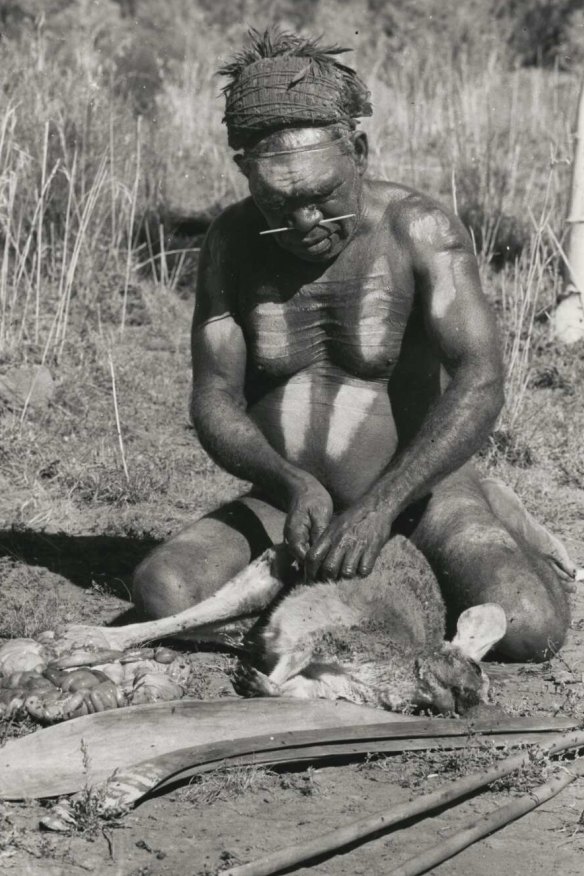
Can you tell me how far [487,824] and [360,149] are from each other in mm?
2256

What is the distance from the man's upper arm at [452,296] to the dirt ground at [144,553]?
103 cm

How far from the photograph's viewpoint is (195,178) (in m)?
10.3

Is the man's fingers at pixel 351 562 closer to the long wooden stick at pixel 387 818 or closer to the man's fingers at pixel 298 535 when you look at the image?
the man's fingers at pixel 298 535

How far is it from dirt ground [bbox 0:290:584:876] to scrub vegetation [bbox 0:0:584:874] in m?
0.01

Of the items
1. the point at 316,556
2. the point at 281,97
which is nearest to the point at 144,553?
the point at 316,556

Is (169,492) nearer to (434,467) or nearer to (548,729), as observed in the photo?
(434,467)

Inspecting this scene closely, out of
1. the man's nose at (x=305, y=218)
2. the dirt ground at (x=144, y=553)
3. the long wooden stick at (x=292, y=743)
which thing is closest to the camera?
the dirt ground at (x=144, y=553)

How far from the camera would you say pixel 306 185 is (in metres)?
4.14

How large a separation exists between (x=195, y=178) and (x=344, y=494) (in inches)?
240

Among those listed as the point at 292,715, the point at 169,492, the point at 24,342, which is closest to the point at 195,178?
the point at 24,342

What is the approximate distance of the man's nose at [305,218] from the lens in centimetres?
422

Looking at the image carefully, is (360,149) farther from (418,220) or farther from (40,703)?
(40,703)

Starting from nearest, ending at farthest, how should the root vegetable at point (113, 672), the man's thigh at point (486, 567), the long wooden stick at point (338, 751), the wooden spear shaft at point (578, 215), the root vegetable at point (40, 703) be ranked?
the long wooden stick at point (338, 751), the root vegetable at point (40, 703), the root vegetable at point (113, 672), the man's thigh at point (486, 567), the wooden spear shaft at point (578, 215)

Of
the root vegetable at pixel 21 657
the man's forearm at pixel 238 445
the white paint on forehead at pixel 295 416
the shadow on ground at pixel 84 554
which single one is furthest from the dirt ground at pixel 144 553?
the white paint on forehead at pixel 295 416
